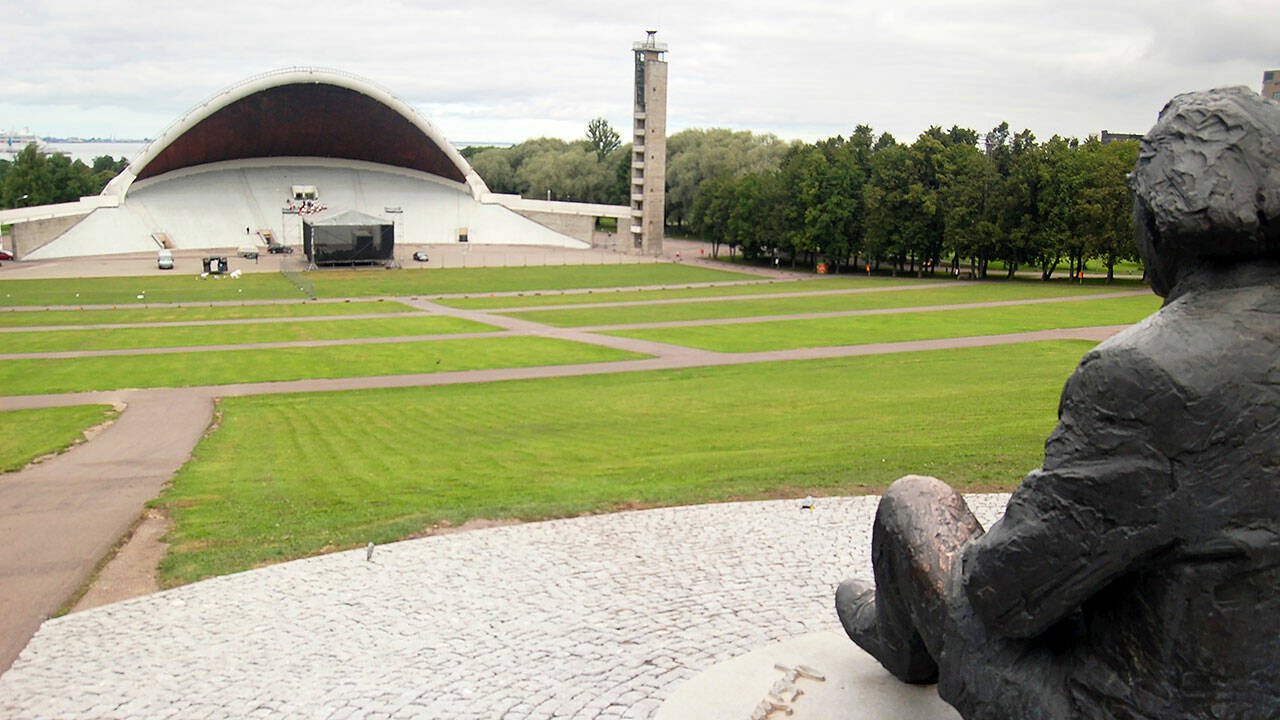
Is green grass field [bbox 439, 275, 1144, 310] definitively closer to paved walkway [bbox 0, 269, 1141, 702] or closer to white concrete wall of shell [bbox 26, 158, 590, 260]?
paved walkway [bbox 0, 269, 1141, 702]

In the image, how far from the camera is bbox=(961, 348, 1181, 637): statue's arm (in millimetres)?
4230

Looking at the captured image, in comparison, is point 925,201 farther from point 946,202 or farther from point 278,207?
point 278,207

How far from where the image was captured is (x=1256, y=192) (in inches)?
167

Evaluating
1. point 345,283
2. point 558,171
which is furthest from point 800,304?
point 558,171

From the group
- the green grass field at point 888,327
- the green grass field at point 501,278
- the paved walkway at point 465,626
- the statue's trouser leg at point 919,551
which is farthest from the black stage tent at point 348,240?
the statue's trouser leg at point 919,551

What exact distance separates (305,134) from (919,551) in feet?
326

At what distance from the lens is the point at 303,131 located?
95.2m

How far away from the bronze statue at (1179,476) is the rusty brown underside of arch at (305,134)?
89552mm

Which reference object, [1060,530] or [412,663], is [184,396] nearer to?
[412,663]

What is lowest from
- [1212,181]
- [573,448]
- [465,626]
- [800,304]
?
[573,448]

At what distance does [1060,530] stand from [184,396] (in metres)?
26.0

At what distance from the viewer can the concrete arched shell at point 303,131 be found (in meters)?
84.1

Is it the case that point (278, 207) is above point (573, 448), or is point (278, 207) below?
above

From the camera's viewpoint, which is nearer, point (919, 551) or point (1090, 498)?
point (1090, 498)
